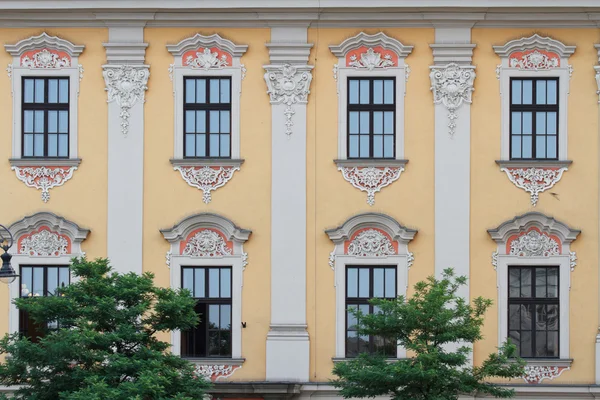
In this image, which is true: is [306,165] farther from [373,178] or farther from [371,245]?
[371,245]

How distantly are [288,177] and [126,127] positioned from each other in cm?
324

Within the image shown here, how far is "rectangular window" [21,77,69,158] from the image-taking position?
2602cm

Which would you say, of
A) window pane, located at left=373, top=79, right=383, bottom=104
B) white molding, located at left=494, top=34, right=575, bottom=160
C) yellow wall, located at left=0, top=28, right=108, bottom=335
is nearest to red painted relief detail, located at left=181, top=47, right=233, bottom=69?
yellow wall, located at left=0, top=28, right=108, bottom=335

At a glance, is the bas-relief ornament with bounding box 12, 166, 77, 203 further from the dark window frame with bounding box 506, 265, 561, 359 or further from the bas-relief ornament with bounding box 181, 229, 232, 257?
the dark window frame with bounding box 506, 265, 561, 359

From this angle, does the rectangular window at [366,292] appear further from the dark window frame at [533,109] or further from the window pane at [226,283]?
the dark window frame at [533,109]

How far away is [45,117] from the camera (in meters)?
26.0

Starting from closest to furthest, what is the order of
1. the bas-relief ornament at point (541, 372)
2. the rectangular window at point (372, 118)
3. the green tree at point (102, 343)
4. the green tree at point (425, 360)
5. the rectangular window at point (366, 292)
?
the green tree at point (102, 343) → the green tree at point (425, 360) → the bas-relief ornament at point (541, 372) → the rectangular window at point (366, 292) → the rectangular window at point (372, 118)

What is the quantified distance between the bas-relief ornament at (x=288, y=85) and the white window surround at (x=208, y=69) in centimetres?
58

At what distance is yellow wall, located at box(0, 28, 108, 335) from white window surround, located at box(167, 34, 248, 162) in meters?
1.39

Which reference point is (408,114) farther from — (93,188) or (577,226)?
(93,188)

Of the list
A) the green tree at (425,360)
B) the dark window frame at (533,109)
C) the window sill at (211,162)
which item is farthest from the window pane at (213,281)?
the dark window frame at (533,109)

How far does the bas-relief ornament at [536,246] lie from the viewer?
2558 centimetres

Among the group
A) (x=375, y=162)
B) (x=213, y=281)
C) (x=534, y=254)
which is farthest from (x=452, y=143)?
(x=213, y=281)

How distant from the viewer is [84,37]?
26.0 metres
